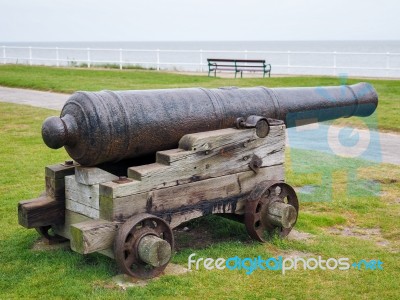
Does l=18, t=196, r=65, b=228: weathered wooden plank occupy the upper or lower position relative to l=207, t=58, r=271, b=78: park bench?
lower

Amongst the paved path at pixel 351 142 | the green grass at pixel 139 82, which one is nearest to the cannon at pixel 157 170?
the paved path at pixel 351 142

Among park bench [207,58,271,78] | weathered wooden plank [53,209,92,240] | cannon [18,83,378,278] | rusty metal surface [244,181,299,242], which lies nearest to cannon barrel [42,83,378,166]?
cannon [18,83,378,278]

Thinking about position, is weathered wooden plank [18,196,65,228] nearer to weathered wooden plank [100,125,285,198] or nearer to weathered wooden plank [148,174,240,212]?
weathered wooden plank [100,125,285,198]

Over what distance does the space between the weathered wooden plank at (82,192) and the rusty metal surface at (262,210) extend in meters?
1.36

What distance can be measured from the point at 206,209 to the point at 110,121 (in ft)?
3.66

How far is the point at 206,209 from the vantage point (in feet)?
17.3

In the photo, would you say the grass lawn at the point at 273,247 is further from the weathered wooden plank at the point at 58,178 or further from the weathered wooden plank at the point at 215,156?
the weathered wooden plank at the point at 215,156

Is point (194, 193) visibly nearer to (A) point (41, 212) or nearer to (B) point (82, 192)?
(B) point (82, 192)

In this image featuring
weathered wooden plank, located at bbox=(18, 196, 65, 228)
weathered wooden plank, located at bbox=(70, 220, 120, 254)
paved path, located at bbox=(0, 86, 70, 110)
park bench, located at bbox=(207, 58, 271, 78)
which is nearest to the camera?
weathered wooden plank, located at bbox=(70, 220, 120, 254)

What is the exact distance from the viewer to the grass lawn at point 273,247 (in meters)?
4.59

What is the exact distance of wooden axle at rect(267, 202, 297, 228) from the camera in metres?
5.46

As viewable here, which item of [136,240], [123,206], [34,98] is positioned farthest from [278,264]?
[34,98]

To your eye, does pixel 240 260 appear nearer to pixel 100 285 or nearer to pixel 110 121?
pixel 100 285

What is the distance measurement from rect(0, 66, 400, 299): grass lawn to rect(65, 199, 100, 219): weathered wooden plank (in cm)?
41
